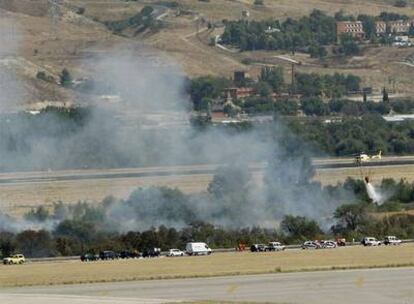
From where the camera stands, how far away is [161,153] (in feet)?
450

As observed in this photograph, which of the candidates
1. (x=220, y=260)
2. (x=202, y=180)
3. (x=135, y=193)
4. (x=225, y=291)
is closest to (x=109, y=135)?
(x=202, y=180)

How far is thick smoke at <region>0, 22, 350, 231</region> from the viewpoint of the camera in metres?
110

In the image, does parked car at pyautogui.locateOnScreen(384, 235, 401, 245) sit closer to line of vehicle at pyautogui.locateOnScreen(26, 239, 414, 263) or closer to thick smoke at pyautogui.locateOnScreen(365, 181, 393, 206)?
line of vehicle at pyautogui.locateOnScreen(26, 239, 414, 263)

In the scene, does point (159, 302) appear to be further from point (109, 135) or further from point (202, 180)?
point (109, 135)

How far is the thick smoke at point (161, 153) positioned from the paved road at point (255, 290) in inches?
1313

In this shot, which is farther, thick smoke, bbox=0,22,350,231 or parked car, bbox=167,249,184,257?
thick smoke, bbox=0,22,350,231

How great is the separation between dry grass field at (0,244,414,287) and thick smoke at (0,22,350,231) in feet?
57.4

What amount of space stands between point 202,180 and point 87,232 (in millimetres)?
22116

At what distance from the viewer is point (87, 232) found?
104 metres

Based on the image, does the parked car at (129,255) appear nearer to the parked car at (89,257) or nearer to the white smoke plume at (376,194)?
the parked car at (89,257)

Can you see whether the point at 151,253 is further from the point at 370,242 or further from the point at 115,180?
the point at 115,180

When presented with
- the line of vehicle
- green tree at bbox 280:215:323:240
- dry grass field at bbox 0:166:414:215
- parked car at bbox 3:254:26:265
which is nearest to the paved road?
parked car at bbox 3:254:26:265

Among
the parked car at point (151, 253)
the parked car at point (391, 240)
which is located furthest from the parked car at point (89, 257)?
the parked car at point (391, 240)

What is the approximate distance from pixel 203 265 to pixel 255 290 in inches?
543
